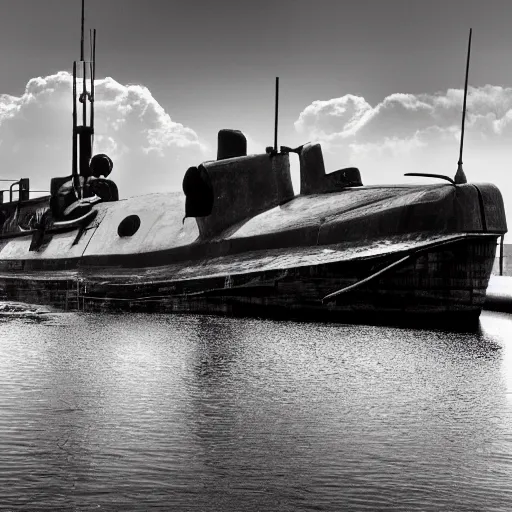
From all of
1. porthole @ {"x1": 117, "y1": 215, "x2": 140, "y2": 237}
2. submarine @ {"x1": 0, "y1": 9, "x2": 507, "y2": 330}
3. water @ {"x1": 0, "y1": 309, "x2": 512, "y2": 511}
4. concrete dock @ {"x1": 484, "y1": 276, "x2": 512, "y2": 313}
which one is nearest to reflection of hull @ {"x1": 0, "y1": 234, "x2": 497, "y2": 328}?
submarine @ {"x1": 0, "y1": 9, "x2": 507, "y2": 330}

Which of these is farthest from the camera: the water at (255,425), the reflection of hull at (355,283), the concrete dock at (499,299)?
the concrete dock at (499,299)

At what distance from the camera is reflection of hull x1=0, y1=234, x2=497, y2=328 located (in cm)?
1653

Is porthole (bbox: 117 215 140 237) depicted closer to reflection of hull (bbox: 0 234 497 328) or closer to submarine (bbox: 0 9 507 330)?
submarine (bbox: 0 9 507 330)

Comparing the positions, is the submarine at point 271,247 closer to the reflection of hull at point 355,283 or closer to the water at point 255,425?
the reflection of hull at point 355,283

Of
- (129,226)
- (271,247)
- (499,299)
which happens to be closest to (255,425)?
(271,247)

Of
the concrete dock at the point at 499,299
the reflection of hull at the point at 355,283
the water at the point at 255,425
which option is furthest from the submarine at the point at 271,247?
the concrete dock at the point at 499,299

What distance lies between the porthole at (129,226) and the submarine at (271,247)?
32 mm

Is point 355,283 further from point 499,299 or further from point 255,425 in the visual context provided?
point 499,299

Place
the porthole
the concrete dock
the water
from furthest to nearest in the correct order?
the concrete dock → the porthole → the water

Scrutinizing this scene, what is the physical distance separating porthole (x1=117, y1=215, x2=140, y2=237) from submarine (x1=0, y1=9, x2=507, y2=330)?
3cm

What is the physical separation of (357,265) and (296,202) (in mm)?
4023

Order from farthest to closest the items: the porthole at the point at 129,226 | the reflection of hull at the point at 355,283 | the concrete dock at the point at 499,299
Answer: the concrete dock at the point at 499,299, the porthole at the point at 129,226, the reflection of hull at the point at 355,283

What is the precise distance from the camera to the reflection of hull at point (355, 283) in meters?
16.5

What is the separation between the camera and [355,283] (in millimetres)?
16781
